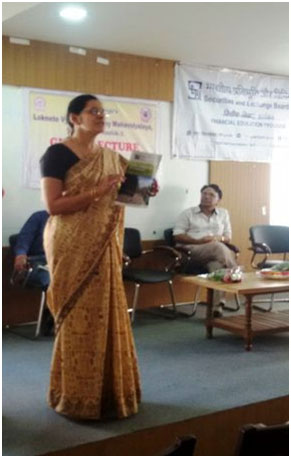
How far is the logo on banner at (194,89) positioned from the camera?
5777mm

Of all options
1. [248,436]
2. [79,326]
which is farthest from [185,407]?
[248,436]

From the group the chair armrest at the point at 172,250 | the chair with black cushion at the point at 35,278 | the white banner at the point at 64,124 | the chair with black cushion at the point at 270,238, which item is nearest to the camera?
the chair with black cushion at the point at 35,278

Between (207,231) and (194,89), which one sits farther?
(194,89)

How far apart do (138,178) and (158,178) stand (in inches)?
106

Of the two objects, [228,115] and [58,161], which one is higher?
[228,115]

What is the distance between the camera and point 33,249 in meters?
4.80

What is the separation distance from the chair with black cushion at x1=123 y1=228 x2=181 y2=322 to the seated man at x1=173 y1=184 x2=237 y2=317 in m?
0.19

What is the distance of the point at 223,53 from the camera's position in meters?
5.39

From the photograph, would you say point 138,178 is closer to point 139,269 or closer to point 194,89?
point 139,269

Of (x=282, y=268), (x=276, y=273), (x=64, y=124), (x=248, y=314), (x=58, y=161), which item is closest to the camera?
(x=58, y=161)

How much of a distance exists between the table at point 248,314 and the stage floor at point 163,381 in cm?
13

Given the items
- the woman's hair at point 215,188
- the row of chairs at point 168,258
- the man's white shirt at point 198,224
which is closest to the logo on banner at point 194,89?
the woman's hair at point 215,188

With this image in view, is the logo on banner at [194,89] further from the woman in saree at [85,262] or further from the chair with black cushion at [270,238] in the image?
the woman in saree at [85,262]

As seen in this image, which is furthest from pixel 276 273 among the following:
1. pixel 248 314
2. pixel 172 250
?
pixel 172 250
